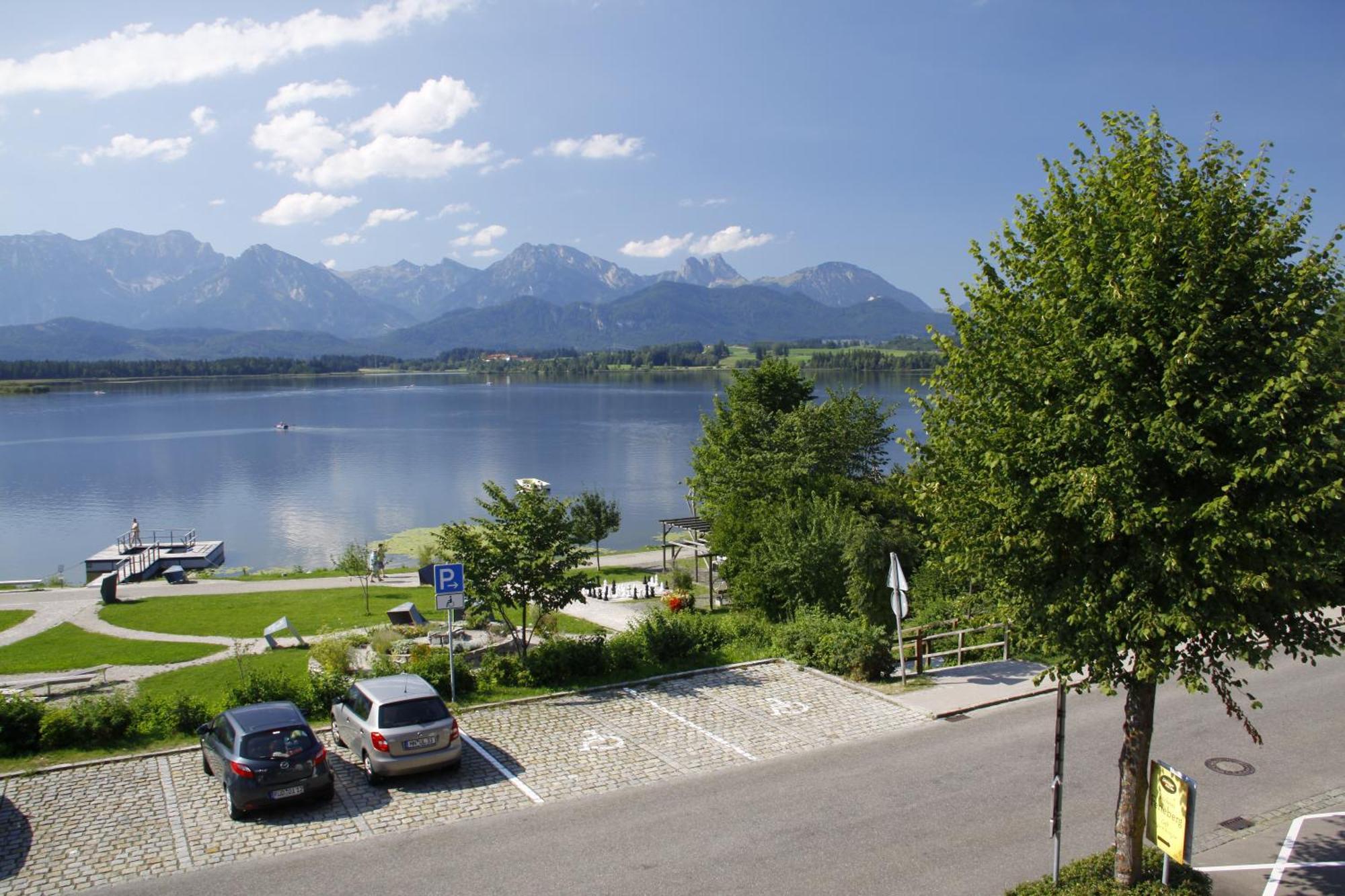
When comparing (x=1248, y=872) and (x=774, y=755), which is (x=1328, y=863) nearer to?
(x=1248, y=872)

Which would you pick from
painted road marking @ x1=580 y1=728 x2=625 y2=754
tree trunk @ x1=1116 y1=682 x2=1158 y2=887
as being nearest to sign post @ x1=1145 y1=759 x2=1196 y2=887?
tree trunk @ x1=1116 y1=682 x2=1158 y2=887

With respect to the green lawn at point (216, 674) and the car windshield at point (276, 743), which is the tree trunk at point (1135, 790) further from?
the green lawn at point (216, 674)

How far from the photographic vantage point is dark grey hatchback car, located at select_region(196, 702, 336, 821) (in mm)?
12523

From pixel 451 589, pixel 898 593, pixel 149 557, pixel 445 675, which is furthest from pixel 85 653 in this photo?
pixel 149 557

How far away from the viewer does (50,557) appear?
58781mm

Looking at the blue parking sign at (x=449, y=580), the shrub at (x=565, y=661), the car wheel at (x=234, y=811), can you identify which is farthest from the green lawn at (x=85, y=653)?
the car wheel at (x=234, y=811)

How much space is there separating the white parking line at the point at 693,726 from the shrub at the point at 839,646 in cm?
407

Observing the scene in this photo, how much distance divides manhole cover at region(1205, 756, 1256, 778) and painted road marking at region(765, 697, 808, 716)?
6615 mm

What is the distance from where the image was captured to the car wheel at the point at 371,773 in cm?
1380

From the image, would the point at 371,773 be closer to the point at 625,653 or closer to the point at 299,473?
the point at 625,653

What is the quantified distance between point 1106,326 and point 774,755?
8943 millimetres

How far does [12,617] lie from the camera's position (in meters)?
32.3

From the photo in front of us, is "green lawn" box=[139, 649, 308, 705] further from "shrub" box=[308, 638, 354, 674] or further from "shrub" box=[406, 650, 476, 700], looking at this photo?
"shrub" box=[406, 650, 476, 700]

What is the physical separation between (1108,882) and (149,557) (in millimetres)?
56815
